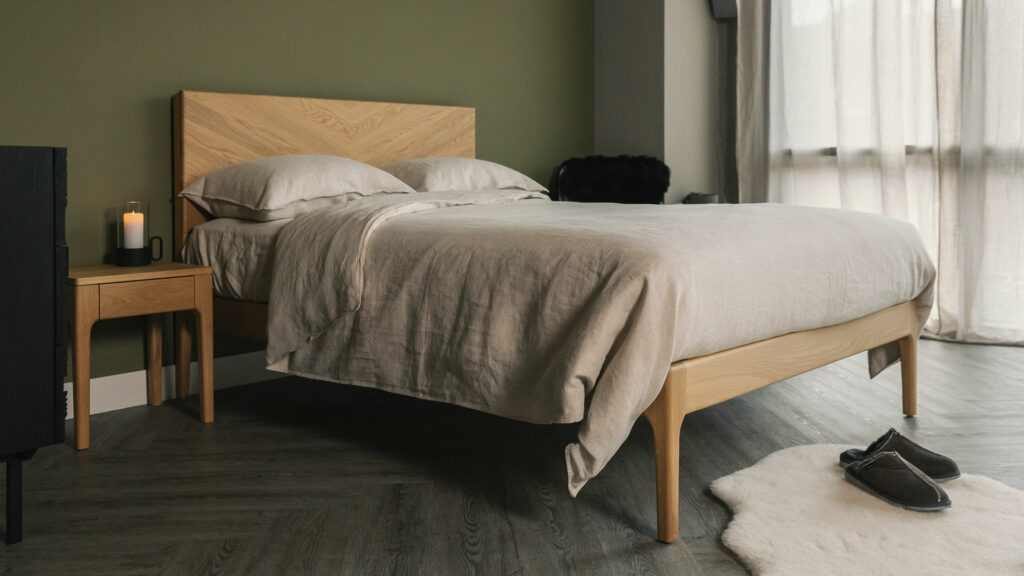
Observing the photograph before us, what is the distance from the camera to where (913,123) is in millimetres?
3840

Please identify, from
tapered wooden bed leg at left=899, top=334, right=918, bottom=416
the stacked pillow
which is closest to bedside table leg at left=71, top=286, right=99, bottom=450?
the stacked pillow

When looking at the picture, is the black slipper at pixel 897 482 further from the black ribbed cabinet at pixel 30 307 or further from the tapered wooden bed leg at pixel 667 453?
the black ribbed cabinet at pixel 30 307

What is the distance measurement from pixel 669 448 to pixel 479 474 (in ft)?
1.92

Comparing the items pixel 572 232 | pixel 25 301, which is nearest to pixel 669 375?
pixel 572 232

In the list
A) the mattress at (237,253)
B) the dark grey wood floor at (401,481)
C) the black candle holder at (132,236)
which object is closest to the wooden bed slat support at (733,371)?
the dark grey wood floor at (401,481)

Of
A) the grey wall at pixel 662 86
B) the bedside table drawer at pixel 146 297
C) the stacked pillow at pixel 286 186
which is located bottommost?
the bedside table drawer at pixel 146 297

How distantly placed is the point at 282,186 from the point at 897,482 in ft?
6.20

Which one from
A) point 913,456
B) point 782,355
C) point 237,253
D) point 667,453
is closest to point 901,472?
point 913,456

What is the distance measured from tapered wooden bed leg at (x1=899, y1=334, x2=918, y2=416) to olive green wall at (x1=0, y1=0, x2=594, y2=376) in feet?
7.20

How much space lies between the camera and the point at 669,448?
5.42 ft

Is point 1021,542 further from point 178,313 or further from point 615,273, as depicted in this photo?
point 178,313

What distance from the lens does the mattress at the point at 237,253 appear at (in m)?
2.52

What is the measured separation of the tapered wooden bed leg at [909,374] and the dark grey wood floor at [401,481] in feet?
0.18

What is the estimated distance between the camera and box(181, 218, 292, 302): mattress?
2518 mm
